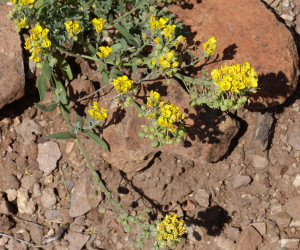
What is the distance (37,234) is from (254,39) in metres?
4.00

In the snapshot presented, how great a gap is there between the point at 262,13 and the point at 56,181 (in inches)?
147

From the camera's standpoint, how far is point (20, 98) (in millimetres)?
5934

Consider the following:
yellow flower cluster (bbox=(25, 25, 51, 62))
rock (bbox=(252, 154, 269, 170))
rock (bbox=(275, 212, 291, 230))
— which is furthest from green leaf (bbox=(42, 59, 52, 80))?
rock (bbox=(275, 212, 291, 230))

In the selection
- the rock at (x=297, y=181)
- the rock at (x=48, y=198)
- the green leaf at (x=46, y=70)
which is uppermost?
the green leaf at (x=46, y=70)

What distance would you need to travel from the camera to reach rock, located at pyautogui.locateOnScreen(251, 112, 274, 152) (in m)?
5.76

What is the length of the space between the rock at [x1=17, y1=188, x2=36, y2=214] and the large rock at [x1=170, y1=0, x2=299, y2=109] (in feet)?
10.1

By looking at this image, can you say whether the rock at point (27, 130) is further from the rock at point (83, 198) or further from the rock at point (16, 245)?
the rock at point (16, 245)

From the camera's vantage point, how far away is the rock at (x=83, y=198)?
18.9 ft

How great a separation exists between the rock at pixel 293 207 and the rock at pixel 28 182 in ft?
11.6

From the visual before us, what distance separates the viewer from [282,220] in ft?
18.8

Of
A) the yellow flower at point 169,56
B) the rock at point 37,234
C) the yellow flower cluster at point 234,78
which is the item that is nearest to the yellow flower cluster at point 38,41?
the yellow flower at point 169,56

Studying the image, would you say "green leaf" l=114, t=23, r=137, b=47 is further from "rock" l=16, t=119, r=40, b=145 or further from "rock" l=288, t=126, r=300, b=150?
"rock" l=288, t=126, r=300, b=150

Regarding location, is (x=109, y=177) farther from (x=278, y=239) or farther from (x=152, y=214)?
(x=278, y=239)

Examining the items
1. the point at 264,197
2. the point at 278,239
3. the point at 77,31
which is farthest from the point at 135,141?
the point at 278,239
